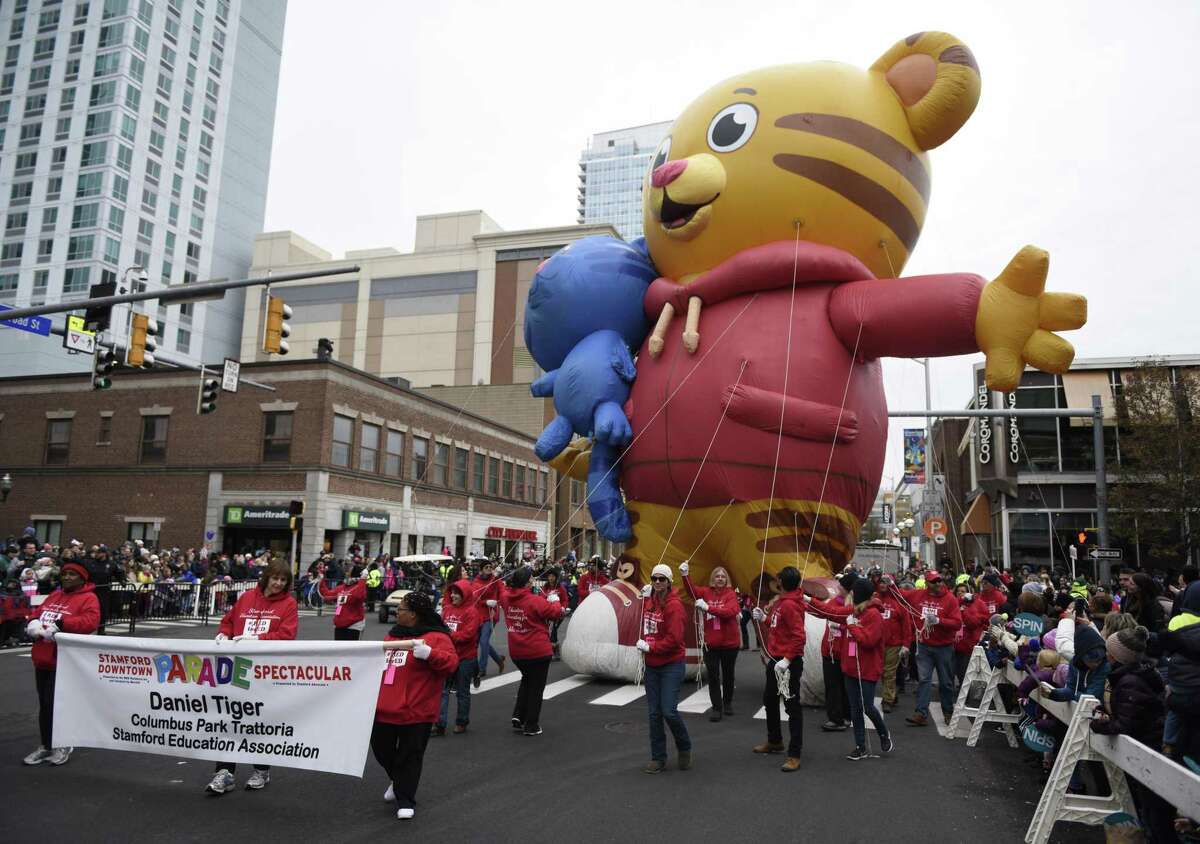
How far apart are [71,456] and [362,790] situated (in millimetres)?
30617

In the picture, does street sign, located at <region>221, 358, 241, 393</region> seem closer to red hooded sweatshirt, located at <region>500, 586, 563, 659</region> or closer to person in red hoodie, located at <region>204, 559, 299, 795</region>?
red hooded sweatshirt, located at <region>500, 586, 563, 659</region>

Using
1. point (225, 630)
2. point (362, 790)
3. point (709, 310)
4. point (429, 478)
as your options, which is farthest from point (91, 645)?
point (429, 478)

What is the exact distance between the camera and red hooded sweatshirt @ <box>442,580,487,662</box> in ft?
26.9

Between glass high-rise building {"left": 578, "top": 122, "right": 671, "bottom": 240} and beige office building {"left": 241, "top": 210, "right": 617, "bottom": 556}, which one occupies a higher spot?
glass high-rise building {"left": 578, "top": 122, "right": 671, "bottom": 240}

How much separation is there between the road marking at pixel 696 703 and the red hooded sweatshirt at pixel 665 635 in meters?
2.91

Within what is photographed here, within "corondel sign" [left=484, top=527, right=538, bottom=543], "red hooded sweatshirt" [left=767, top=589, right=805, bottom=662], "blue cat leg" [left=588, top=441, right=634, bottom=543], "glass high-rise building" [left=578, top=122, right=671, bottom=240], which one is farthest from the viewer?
"glass high-rise building" [left=578, top=122, right=671, bottom=240]

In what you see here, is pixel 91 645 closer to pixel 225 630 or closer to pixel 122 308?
pixel 225 630

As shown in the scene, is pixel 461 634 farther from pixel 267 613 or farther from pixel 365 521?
pixel 365 521

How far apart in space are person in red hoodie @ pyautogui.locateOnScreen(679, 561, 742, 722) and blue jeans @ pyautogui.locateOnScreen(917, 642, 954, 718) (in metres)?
2.04

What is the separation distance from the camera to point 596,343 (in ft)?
33.3

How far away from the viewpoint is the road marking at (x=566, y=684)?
413 inches

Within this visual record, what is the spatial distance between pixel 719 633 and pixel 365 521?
22690 millimetres

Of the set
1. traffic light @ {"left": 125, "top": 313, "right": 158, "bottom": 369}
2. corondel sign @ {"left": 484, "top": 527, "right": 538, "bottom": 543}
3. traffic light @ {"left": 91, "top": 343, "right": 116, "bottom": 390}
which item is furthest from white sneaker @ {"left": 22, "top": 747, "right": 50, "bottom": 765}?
corondel sign @ {"left": 484, "top": 527, "right": 538, "bottom": 543}

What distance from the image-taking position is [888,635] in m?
9.75
